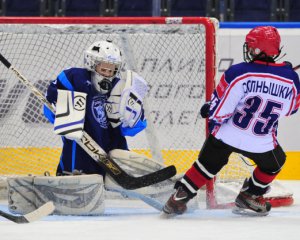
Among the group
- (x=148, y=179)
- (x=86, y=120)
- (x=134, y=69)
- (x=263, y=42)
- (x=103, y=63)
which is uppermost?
(x=263, y=42)

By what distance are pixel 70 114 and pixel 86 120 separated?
0.14m

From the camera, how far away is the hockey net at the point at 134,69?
4.11 m

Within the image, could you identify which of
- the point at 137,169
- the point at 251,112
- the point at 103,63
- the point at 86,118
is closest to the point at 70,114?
the point at 86,118

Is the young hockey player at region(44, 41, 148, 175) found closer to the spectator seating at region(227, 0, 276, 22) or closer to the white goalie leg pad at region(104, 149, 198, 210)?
the white goalie leg pad at region(104, 149, 198, 210)

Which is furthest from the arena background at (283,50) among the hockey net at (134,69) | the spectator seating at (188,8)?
the spectator seating at (188,8)

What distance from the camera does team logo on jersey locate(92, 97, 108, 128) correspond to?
378 centimetres

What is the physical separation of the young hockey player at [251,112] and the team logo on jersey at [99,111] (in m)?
0.42

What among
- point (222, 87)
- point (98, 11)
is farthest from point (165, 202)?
point (98, 11)

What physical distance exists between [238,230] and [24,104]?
1.67m

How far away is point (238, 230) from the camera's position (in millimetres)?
3211

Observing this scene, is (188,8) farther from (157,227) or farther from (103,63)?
(157,227)

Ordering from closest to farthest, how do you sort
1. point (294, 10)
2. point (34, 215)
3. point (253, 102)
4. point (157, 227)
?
1. point (157, 227)
2. point (34, 215)
3. point (253, 102)
4. point (294, 10)

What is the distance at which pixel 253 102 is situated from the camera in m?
3.52

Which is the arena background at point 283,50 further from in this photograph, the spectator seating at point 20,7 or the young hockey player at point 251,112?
the spectator seating at point 20,7
